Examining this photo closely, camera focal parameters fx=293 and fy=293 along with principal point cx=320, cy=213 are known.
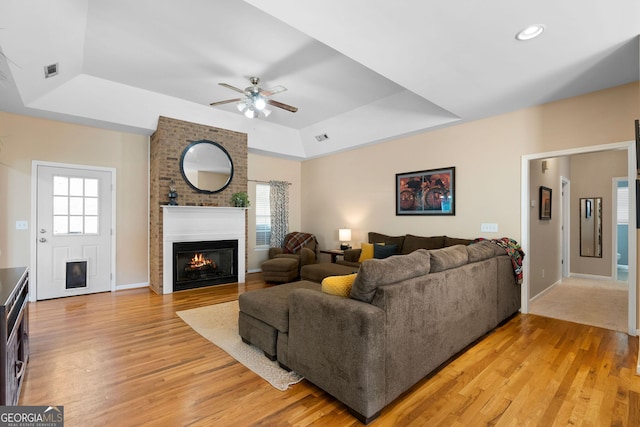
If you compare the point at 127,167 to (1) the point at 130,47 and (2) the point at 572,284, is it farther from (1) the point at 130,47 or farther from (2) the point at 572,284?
(2) the point at 572,284

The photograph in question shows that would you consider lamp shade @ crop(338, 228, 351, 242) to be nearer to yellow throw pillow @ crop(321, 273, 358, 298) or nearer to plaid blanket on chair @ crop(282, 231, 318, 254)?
plaid blanket on chair @ crop(282, 231, 318, 254)

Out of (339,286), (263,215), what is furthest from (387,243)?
(339,286)

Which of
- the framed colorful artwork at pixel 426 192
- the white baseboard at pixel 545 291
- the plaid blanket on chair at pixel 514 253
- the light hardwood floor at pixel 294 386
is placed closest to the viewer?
the light hardwood floor at pixel 294 386

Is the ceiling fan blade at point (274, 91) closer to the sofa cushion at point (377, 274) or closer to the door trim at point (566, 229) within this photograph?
the sofa cushion at point (377, 274)

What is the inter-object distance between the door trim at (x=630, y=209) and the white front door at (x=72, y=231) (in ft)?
21.1

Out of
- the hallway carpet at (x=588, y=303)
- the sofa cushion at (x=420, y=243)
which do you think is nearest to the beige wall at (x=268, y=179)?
the sofa cushion at (x=420, y=243)

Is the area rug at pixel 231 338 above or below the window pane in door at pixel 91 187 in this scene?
below

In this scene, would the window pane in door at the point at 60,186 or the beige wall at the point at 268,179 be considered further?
the beige wall at the point at 268,179

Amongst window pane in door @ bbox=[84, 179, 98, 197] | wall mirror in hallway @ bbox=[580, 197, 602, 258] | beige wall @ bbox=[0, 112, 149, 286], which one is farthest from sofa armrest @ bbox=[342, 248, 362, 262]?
wall mirror in hallway @ bbox=[580, 197, 602, 258]

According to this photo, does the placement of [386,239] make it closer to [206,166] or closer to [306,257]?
[306,257]

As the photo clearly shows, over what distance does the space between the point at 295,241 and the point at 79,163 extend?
417cm

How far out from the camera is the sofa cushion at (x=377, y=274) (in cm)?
194

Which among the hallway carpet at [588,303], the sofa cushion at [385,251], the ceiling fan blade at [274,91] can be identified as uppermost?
the ceiling fan blade at [274,91]

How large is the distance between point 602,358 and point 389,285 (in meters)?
2.38
